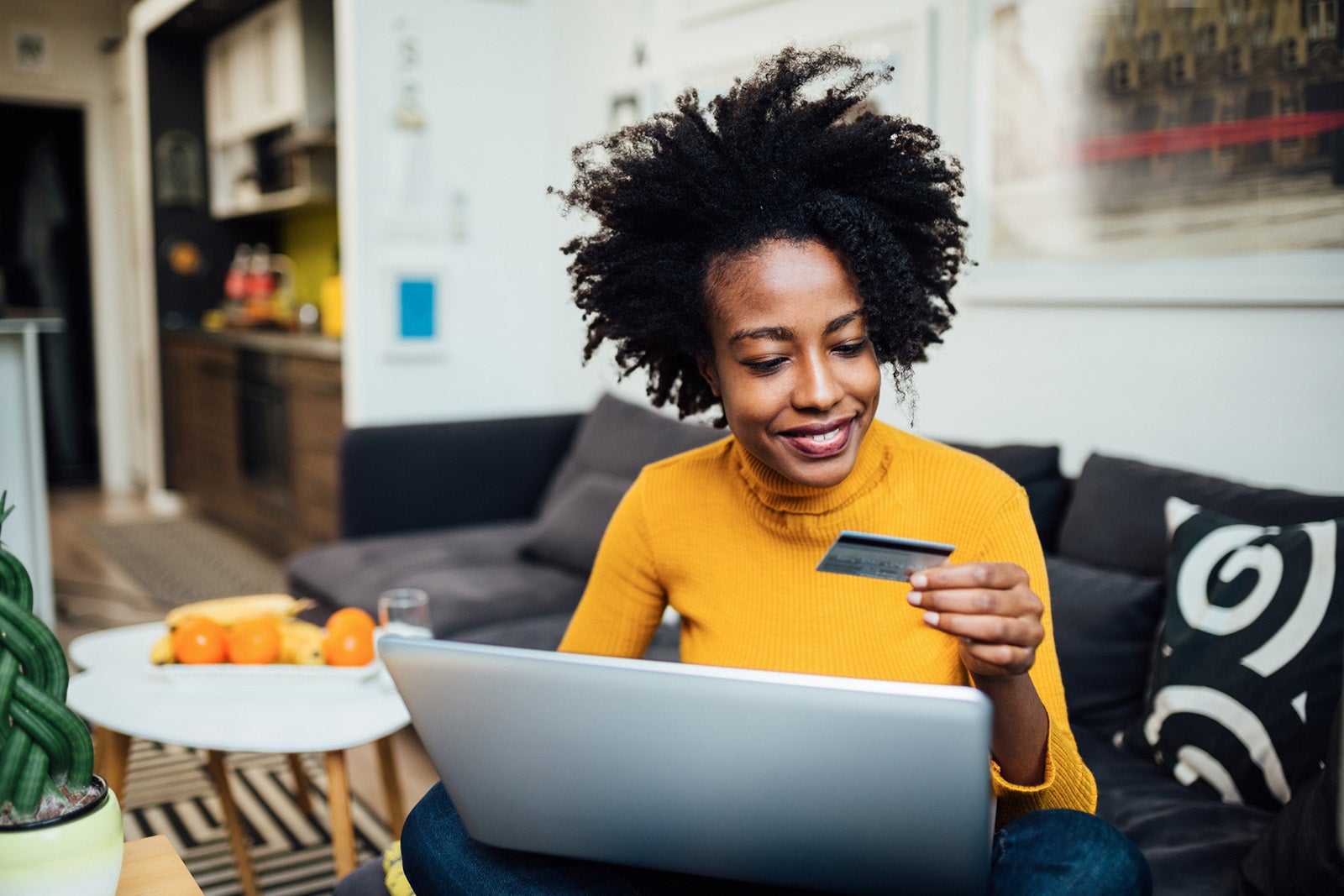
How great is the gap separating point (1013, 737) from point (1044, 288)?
4.78 feet

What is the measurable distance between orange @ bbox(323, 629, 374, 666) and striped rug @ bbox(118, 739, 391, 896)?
0.41 meters

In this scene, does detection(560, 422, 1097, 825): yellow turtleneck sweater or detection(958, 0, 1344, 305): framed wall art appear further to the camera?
detection(958, 0, 1344, 305): framed wall art

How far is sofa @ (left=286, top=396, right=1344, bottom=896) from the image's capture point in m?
1.34

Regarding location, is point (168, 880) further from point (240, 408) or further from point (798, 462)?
point (240, 408)

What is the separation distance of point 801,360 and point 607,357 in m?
2.21

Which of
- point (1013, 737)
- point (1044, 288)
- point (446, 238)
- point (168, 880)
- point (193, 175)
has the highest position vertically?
point (193, 175)

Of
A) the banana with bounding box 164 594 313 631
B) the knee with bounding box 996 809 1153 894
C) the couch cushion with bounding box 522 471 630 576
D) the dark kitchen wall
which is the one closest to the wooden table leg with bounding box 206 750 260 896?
the banana with bounding box 164 594 313 631

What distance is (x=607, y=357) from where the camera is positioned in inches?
126

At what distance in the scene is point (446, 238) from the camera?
3.54 m

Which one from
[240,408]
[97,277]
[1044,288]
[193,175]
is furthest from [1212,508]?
[97,277]

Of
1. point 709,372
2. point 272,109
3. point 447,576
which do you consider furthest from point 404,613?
point 272,109

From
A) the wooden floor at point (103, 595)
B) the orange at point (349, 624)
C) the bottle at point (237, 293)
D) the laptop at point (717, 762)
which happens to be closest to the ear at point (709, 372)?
the laptop at point (717, 762)

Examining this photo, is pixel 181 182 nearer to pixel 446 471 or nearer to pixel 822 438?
pixel 446 471

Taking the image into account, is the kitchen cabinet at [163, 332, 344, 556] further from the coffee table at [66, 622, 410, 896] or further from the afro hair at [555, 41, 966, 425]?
the afro hair at [555, 41, 966, 425]
